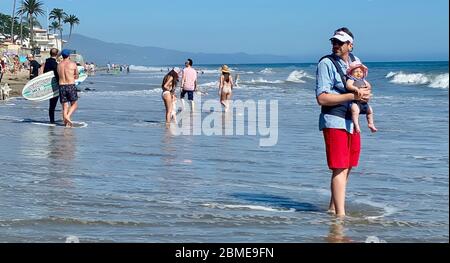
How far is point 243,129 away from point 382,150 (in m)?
4.05

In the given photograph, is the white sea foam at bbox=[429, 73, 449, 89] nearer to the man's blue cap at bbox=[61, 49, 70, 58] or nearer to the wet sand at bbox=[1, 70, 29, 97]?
the wet sand at bbox=[1, 70, 29, 97]

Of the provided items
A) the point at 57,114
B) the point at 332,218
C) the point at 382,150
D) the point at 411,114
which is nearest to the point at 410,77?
the point at 411,114

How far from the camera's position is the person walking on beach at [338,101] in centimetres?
660

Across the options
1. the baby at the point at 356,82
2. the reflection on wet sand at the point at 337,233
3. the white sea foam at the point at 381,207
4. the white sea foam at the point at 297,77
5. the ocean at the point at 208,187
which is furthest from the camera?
the white sea foam at the point at 297,77

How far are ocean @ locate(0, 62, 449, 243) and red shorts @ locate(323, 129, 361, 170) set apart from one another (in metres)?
0.47

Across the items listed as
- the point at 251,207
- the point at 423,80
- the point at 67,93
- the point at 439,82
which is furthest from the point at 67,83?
the point at 423,80

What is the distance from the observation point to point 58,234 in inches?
235

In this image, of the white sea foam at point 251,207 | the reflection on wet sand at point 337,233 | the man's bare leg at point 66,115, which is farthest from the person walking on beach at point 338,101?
the man's bare leg at point 66,115

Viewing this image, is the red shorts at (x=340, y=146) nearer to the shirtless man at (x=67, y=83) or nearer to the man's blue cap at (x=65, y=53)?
the shirtless man at (x=67, y=83)

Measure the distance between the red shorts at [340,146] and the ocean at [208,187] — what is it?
47cm

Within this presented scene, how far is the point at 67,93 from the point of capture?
1555cm

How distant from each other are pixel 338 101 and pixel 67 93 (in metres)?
9.78

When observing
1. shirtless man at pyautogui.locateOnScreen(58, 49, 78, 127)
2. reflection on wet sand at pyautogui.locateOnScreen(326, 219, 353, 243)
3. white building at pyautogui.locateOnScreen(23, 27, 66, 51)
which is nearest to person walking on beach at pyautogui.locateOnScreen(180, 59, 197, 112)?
shirtless man at pyautogui.locateOnScreen(58, 49, 78, 127)
